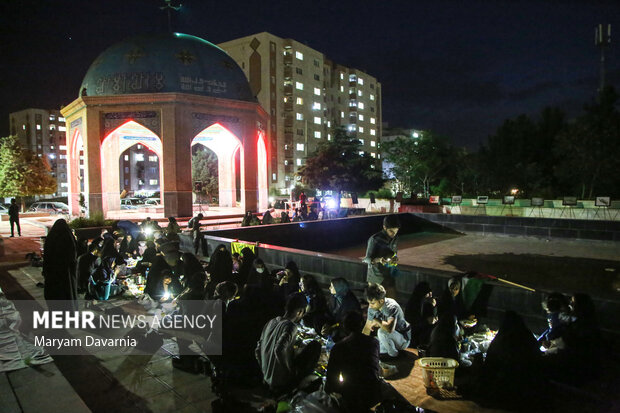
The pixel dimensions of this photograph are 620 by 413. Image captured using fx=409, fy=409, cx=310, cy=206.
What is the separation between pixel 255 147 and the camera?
2494 cm

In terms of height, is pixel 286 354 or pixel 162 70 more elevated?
pixel 162 70

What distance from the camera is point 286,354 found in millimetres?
3748

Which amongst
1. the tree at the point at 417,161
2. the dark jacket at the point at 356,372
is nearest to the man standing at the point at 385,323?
the dark jacket at the point at 356,372

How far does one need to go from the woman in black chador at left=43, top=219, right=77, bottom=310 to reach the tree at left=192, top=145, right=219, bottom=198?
35.3m

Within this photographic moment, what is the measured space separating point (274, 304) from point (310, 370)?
3.33ft

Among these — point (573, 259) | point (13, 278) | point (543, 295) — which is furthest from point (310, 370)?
point (573, 259)

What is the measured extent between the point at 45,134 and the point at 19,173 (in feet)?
195

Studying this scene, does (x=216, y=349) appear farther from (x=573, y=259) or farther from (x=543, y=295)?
(x=573, y=259)

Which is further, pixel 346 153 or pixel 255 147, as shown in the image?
pixel 346 153

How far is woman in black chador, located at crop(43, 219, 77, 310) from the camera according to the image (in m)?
5.80

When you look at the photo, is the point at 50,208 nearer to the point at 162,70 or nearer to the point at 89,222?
the point at 162,70

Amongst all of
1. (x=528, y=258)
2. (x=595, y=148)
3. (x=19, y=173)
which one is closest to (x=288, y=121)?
(x=19, y=173)

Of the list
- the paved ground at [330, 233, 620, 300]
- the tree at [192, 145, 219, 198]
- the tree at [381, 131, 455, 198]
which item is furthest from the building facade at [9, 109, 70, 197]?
the paved ground at [330, 233, 620, 300]

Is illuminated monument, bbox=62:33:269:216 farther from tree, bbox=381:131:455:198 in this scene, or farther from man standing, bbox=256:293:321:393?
man standing, bbox=256:293:321:393
